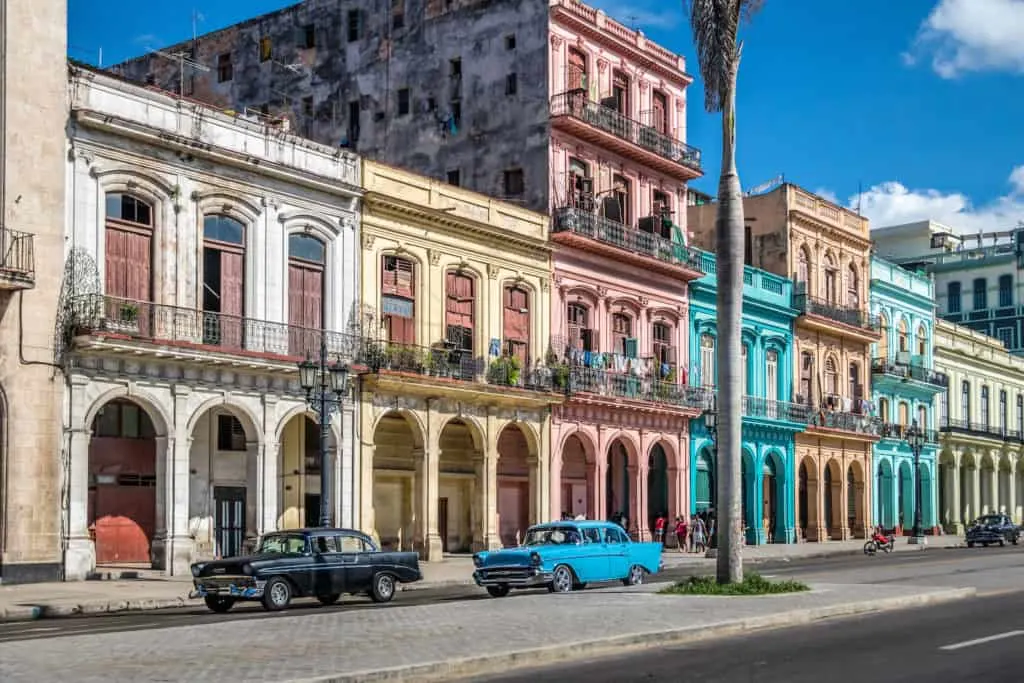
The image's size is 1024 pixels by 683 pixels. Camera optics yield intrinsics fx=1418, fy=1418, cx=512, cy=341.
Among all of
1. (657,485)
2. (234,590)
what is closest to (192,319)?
(234,590)

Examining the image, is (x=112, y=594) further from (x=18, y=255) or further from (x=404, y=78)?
(x=404, y=78)

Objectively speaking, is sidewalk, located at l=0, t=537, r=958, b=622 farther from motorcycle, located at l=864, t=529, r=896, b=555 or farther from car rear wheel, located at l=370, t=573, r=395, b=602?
motorcycle, located at l=864, t=529, r=896, b=555

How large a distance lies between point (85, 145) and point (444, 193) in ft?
37.6

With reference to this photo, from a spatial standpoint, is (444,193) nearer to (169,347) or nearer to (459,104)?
(459,104)

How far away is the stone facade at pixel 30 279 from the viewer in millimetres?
26344

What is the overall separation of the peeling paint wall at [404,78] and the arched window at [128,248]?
48.3 ft

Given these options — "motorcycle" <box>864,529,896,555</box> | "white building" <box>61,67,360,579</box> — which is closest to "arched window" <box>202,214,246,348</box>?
"white building" <box>61,67,360,579</box>

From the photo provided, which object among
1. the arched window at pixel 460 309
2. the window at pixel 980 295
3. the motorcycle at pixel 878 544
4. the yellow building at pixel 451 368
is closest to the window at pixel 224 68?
the yellow building at pixel 451 368

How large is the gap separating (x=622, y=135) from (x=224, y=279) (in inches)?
648

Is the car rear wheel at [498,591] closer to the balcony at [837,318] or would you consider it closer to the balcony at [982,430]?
the balcony at [837,318]

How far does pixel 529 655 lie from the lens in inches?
533

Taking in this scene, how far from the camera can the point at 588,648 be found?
1433cm

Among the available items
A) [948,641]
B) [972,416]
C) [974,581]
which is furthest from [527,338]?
[972,416]

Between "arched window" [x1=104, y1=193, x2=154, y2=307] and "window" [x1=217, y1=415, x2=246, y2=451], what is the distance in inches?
176
